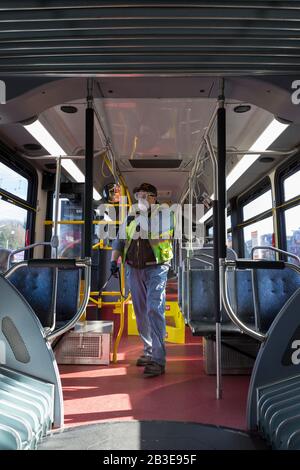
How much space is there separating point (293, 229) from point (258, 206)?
4.67 ft

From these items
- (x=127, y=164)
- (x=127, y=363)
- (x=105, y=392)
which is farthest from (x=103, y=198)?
(x=105, y=392)

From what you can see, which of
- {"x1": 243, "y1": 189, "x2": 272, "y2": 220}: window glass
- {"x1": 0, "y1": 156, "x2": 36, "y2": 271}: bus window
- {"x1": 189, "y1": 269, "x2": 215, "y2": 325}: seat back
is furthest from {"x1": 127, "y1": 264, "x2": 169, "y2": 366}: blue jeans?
{"x1": 243, "y1": 189, "x2": 272, "y2": 220}: window glass

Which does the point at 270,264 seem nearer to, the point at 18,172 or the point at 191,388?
the point at 191,388

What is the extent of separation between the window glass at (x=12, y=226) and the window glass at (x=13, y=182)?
0.21 meters

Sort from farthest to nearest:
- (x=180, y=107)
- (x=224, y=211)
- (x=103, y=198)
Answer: (x=103, y=198), (x=180, y=107), (x=224, y=211)

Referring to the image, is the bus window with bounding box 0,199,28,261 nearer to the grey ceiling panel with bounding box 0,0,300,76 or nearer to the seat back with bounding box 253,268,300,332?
the grey ceiling panel with bounding box 0,0,300,76

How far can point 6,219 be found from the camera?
4.92 m

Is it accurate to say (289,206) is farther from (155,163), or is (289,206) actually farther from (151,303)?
(151,303)

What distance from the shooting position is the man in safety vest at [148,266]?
3258 mm

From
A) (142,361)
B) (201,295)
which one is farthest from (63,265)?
(201,295)

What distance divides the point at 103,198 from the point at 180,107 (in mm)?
3355

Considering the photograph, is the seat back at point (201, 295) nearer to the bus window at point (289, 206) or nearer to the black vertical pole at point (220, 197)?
the black vertical pole at point (220, 197)

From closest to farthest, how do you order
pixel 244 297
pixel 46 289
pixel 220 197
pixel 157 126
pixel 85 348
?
pixel 220 197, pixel 46 289, pixel 85 348, pixel 244 297, pixel 157 126

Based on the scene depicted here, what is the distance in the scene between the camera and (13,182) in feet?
16.7
